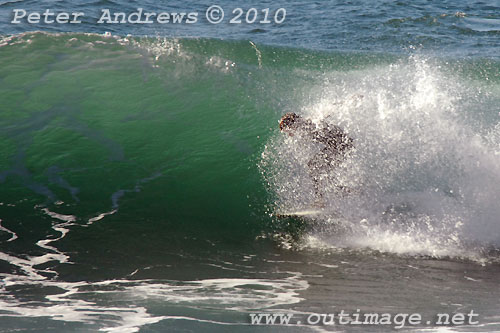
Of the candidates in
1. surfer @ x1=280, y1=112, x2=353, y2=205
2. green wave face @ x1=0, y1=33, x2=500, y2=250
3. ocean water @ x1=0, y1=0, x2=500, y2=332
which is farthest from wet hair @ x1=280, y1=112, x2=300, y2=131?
green wave face @ x1=0, y1=33, x2=500, y2=250

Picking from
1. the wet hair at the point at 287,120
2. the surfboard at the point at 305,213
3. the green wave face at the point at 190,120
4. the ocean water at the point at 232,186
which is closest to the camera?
the ocean water at the point at 232,186

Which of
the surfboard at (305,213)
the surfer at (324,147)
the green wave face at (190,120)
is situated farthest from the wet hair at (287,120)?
the surfboard at (305,213)

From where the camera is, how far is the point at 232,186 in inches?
301

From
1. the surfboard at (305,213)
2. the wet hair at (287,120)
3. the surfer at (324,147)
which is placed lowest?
the surfboard at (305,213)

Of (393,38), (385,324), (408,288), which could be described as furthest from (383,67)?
(385,324)

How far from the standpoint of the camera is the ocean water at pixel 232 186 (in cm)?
520

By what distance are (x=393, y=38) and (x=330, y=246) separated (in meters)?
9.26

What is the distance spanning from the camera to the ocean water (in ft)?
17.0

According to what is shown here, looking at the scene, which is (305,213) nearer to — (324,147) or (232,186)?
(324,147)

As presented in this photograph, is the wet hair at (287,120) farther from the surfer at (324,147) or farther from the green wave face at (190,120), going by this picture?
the green wave face at (190,120)

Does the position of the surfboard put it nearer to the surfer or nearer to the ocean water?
the ocean water

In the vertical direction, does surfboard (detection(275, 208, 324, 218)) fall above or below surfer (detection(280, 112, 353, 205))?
below

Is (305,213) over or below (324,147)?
below

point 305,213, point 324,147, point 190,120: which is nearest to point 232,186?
point 305,213
